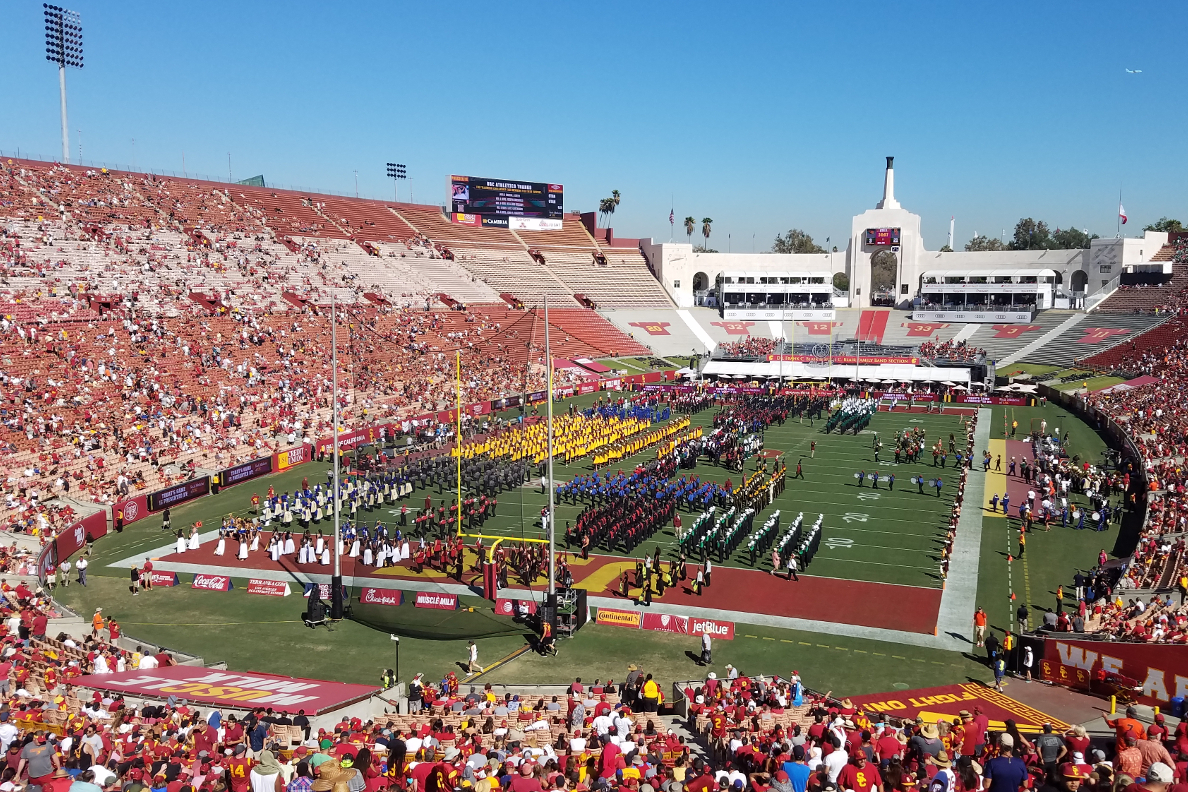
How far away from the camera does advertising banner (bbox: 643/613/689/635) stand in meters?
17.9

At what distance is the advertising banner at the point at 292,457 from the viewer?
108ft

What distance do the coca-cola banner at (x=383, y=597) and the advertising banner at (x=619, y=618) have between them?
4198 millimetres

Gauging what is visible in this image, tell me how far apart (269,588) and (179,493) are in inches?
408

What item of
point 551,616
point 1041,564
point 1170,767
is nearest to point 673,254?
point 1041,564

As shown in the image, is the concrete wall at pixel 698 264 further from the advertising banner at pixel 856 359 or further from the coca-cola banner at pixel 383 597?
the coca-cola banner at pixel 383 597

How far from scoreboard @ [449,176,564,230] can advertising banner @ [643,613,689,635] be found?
2467 inches

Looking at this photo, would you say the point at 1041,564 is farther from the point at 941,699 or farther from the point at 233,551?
the point at 233,551

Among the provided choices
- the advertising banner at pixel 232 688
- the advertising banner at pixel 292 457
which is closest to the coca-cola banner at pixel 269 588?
the advertising banner at pixel 232 688

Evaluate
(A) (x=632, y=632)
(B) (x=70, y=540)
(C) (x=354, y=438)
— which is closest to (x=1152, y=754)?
(A) (x=632, y=632)

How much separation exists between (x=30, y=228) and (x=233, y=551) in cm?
2901

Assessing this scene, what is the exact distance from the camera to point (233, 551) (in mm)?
23562

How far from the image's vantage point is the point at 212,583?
2069cm

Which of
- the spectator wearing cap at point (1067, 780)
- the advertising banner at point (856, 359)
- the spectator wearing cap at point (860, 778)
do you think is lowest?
the spectator wearing cap at point (860, 778)

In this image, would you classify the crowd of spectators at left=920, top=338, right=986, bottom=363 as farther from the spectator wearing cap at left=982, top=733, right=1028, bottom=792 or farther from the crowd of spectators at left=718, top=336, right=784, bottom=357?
the spectator wearing cap at left=982, top=733, right=1028, bottom=792
